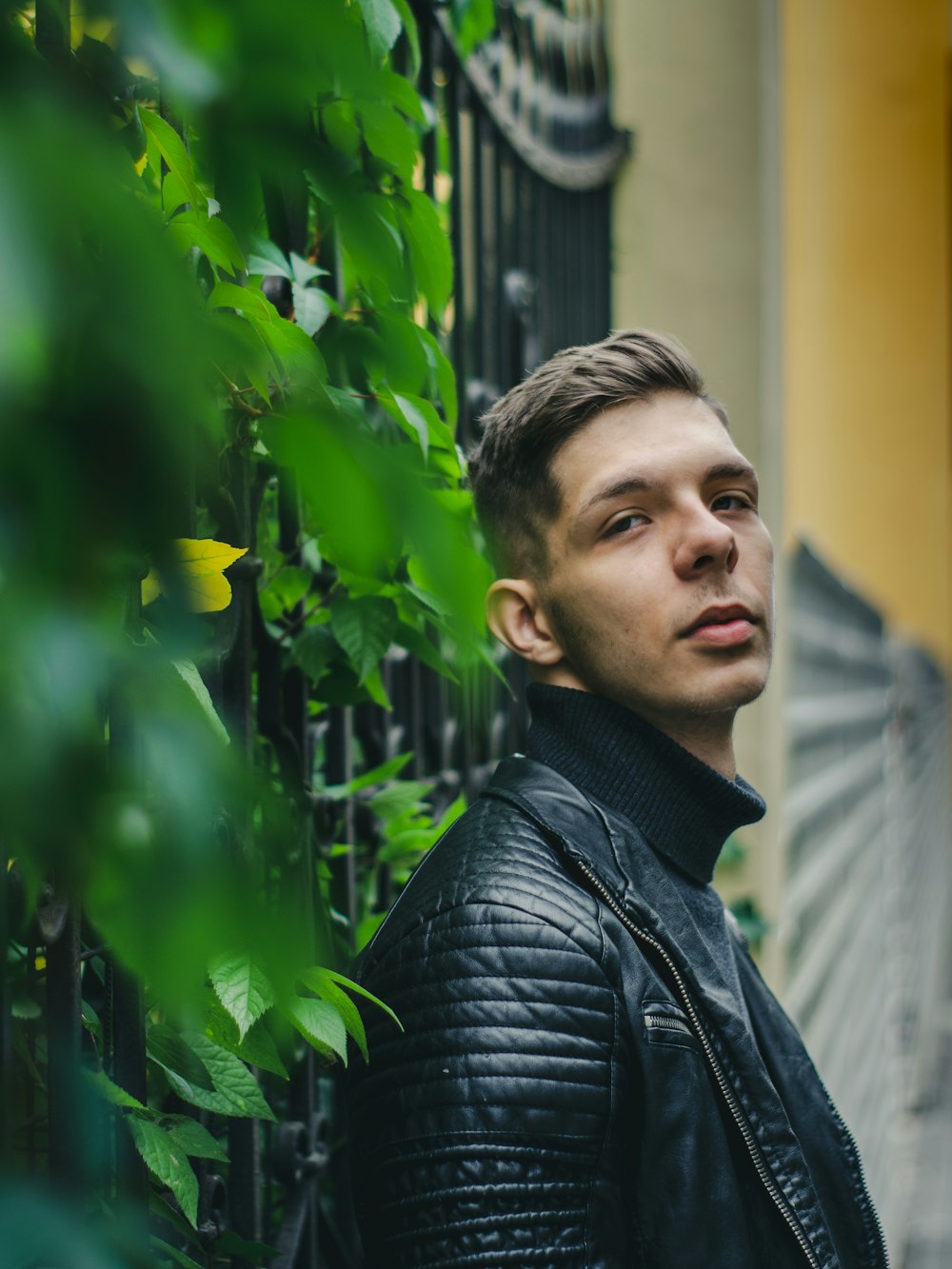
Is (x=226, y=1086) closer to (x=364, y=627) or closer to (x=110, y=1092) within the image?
(x=110, y=1092)

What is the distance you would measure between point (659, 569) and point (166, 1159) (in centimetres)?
80

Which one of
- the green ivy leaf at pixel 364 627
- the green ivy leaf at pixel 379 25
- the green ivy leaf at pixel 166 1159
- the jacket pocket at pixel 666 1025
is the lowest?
the jacket pocket at pixel 666 1025

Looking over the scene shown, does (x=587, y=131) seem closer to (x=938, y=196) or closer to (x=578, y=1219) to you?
(x=578, y=1219)

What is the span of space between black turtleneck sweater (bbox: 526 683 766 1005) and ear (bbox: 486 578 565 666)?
5 centimetres

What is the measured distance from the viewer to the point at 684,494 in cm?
154

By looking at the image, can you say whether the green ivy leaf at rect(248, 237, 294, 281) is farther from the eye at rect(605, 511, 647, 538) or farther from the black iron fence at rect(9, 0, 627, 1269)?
the eye at rect(605, 511, 647, 538)

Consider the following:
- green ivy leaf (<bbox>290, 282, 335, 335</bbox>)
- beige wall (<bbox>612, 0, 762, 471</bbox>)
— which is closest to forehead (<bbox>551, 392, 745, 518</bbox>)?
green ivy leaf (<bbox>290, 282, 335, 335</bbox>)

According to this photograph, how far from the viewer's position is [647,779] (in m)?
1.55

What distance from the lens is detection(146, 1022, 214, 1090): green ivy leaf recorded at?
1.15m

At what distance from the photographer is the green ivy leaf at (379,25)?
1243 mm

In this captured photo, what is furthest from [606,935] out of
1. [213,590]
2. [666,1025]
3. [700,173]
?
[700,173]

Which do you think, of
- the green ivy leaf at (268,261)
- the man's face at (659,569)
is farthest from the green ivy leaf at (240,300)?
the man's face at (659,569)

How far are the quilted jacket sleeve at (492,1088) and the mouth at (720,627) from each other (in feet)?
1.14

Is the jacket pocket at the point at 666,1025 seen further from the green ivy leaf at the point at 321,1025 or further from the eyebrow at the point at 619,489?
the eyebrow at the point at 619,489
